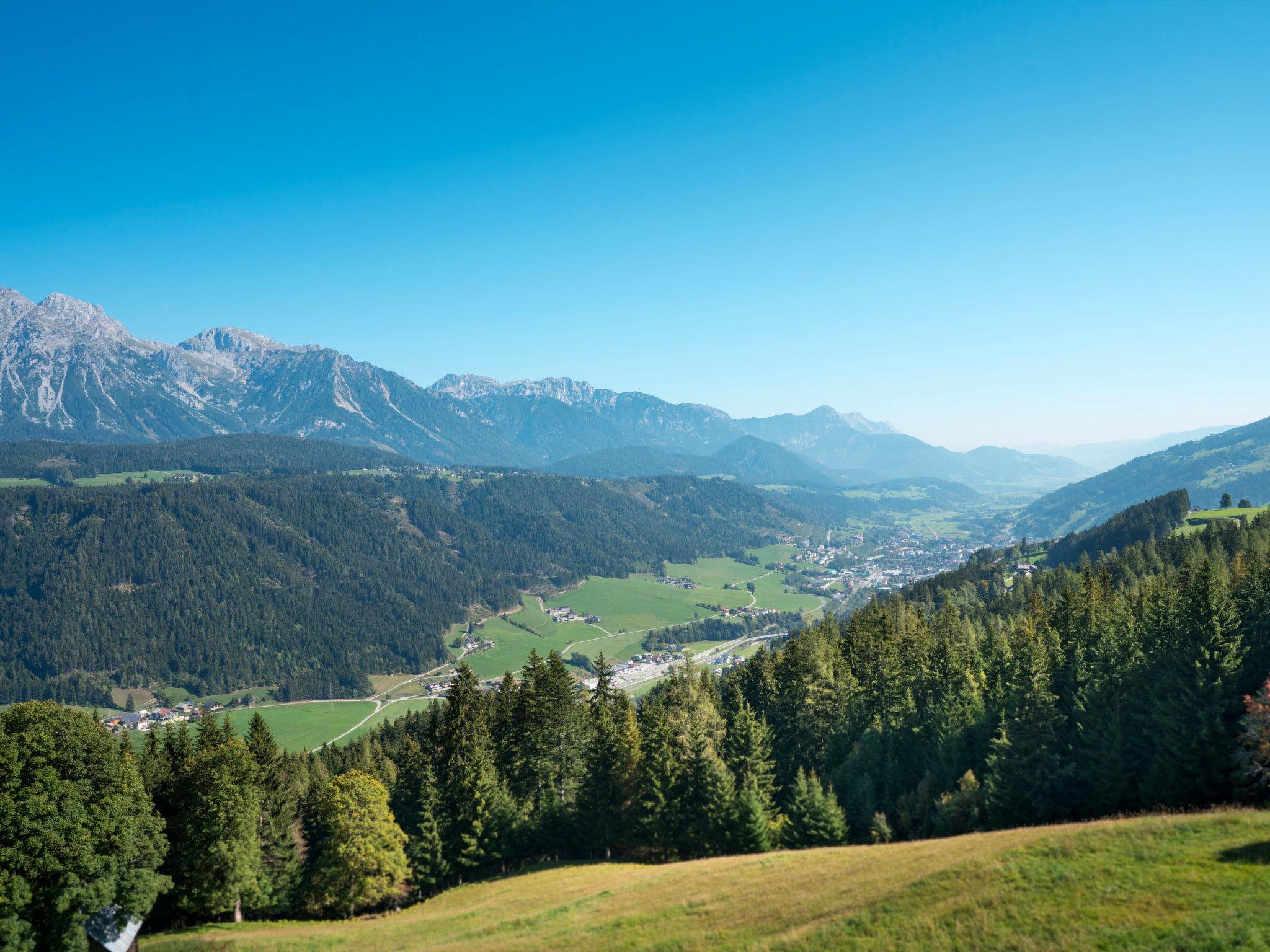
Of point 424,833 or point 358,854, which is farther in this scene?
point 424,833

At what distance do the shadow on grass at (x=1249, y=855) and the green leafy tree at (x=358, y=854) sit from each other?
51.6m

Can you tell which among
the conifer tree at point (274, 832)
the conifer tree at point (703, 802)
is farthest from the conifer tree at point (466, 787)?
the conifer tree at point (703, 802)

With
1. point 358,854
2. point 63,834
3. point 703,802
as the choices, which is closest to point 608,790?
point 703,802

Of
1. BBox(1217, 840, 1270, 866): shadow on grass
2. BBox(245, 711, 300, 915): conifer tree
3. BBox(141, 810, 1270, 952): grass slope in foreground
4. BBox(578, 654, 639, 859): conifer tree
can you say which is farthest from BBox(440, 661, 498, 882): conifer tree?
BBox(1217, 840, 1270, 866): shadow on grass

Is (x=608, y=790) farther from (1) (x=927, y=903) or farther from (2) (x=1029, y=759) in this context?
(1) (x=927, y=903)

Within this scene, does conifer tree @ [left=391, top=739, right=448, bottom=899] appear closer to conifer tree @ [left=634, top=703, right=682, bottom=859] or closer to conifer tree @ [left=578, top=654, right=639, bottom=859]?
conifer tree @ [left=578, top=654, right=639, bottom=859]

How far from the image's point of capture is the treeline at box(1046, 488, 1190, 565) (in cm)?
17212

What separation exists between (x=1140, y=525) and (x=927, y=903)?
7601 inches

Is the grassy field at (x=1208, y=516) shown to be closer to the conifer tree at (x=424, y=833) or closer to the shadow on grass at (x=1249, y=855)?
the shadow on grass at (x=1249, y=855)

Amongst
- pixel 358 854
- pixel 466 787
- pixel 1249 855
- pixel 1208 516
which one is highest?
pixel 1249 855

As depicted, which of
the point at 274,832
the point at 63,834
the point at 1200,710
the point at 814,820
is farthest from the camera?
the point at 274,832

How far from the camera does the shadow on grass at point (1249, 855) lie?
2350 centimetres

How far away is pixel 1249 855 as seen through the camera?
949 inches

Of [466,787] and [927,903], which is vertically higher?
[927,903]
